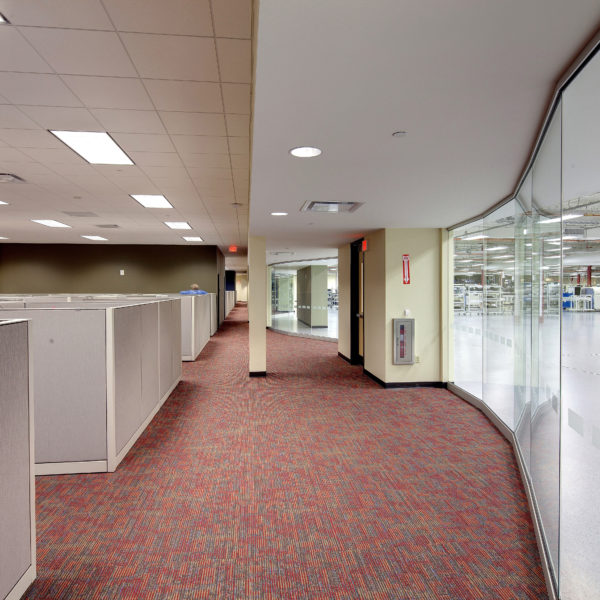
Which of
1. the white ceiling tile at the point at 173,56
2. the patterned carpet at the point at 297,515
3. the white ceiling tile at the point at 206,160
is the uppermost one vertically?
the white ceiling tile at the point at 206,160

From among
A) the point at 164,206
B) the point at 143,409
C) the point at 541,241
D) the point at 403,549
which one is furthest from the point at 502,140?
the point at 164,206

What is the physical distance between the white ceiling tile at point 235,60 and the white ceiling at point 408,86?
0.57 meters

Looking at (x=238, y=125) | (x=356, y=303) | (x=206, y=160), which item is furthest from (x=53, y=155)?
(x=356, y=303)

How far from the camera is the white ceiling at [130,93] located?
2.26 metres

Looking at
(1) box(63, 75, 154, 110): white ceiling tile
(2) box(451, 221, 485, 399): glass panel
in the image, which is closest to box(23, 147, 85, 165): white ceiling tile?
(1) box(63, 75, 154, 110): white ceiling tile

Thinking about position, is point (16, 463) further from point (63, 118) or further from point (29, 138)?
point (29, 138)

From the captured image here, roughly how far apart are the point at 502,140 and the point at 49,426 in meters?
3.55

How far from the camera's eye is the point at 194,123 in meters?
3.65

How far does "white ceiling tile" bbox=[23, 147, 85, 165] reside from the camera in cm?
428

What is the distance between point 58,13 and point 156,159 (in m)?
2.39

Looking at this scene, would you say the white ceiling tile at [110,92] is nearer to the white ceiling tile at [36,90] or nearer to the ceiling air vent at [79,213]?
the white ceiling tile at [36,90]

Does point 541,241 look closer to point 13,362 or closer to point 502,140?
point 502,140

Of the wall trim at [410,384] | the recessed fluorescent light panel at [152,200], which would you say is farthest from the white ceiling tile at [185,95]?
the wall trim at [410,384]

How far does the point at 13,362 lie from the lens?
1.88m
